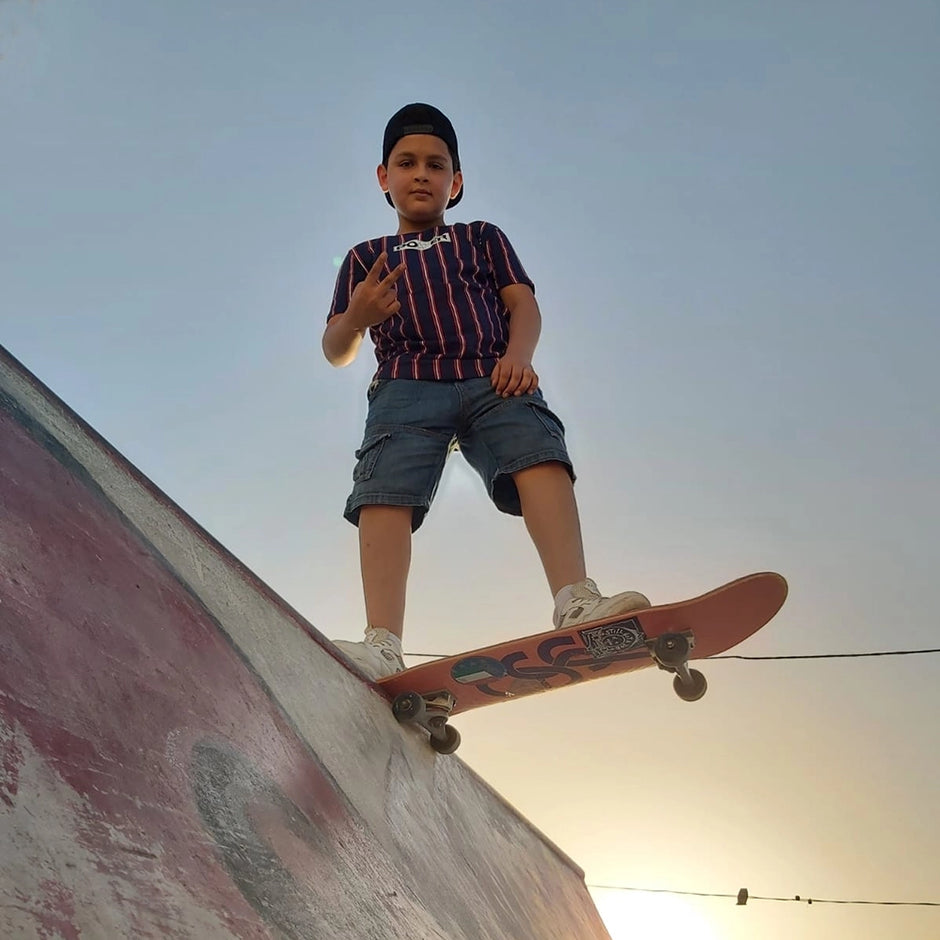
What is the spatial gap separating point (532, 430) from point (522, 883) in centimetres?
106

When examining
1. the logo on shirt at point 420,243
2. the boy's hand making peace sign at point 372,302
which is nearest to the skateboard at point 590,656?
the boy's hand making peace sign at point 372,302

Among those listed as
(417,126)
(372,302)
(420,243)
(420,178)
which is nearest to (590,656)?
(372,302)

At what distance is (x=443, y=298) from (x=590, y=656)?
1076 millimetres

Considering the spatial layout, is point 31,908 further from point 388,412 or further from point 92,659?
point 388,412

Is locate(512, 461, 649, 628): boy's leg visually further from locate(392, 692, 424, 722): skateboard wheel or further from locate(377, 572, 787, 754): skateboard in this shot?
locate(392, 692, 424, 722): skateboard wheel

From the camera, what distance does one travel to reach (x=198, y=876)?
807 millimetres

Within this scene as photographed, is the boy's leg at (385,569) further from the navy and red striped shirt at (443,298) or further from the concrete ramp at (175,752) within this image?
the navy and red striped shirt at (443,298)

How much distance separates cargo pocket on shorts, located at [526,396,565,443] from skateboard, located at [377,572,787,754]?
593 mm

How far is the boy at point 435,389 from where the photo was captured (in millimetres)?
2281

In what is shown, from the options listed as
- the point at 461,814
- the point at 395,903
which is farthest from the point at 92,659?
the point at 461,814

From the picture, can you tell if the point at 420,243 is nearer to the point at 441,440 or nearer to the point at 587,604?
the point at 441,440

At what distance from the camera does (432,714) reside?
82.3 inches

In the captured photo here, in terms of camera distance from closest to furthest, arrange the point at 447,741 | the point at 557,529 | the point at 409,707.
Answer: the point at 409,707
the point at 447,741
the point at 557,529

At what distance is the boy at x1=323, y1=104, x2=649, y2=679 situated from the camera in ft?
7.48
